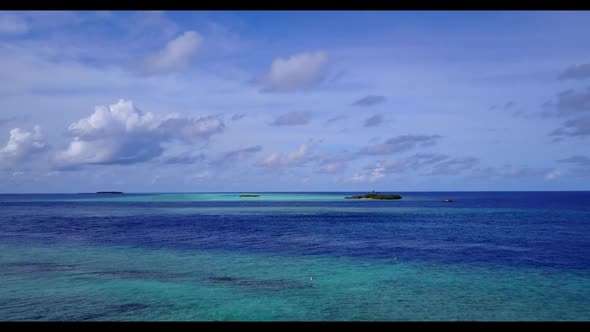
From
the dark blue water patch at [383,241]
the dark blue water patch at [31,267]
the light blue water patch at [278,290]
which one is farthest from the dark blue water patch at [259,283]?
the dark blue water patch at [31,267]

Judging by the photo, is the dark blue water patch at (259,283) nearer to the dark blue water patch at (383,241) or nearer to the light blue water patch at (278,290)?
the light blue water patch at (278,290)

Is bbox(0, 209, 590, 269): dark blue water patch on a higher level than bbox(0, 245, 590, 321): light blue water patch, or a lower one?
higher

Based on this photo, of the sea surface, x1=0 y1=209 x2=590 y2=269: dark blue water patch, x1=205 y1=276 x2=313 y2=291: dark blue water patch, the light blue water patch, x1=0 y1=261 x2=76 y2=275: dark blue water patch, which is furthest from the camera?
x1=0 y1=209 x2=590 y2=269: dark blue water patch

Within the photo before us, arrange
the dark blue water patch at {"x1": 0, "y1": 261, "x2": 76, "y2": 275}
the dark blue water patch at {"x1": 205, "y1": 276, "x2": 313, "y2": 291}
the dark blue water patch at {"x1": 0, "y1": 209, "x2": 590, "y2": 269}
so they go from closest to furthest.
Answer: the dark blue water patch at {"x1": 205, "y1": 276, "x2": 313, "y2": 291}, the dark blue water patch at {"x1": 0, "y1": 261, "x2": 76, "y2": 275}, the dark blue water patch at {"x1": 0, "y1": 209, "x2": 590, "y2": 269}

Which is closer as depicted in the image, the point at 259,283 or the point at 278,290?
the point at 278,290

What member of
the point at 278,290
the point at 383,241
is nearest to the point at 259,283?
the point at 278,290

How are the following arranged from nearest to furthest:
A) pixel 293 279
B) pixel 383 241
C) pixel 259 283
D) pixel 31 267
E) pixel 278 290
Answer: pixel 278 290
pixel 259 283
pixel 293 279
pixel 31 267
pixel 383 241

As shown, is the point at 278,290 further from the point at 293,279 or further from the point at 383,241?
the point at 383,241

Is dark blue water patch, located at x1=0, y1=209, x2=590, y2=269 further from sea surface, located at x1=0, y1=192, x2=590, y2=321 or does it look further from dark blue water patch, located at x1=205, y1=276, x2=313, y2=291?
dark blue water patch, located at x1=205, y1=276, x2=313, y2=291

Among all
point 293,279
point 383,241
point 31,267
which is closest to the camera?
→ point 293,279

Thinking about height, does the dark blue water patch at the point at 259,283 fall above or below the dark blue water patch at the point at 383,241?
below

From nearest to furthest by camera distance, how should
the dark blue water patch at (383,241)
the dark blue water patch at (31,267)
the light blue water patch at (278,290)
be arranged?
the light blue water patch at (278,290) < the dark blue water patch at (31,267) < the dark blue water patch at (383,241)

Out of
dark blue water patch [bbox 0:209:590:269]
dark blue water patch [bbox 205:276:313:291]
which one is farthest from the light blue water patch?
dark blue water patch [bbox 0:209:590:269]
